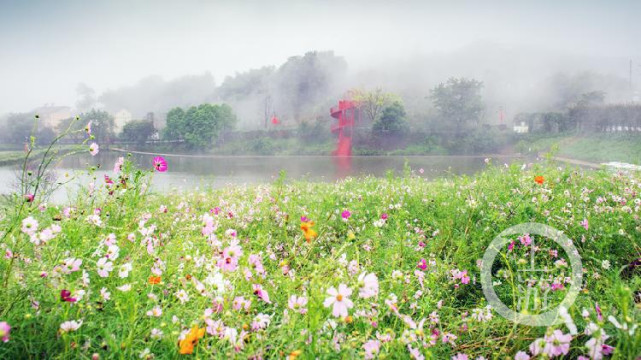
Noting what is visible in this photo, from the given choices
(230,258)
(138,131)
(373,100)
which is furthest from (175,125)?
(230,258)

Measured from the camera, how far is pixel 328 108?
4572cm

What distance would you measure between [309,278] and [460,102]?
38.2 metres

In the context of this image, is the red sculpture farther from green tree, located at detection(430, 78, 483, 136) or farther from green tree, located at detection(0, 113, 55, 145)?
green tree, located at detection(0, 113, 55, 145)

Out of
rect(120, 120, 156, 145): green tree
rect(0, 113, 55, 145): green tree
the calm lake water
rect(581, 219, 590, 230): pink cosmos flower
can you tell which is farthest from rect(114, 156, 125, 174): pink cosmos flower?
rect(120, 120, 156, 145): green tree

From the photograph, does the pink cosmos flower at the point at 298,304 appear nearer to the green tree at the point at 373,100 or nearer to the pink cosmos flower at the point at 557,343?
the pink cosmos flower at the point at 557,343

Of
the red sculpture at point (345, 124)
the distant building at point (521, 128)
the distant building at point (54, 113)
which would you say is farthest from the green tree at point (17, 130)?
the distant building at point (521, 128)

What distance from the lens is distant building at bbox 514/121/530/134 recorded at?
38.2 meters

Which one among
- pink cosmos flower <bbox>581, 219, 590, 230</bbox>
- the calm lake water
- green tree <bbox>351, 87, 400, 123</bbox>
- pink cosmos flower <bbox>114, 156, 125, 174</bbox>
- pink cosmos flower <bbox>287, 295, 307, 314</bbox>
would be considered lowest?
the calm lake water

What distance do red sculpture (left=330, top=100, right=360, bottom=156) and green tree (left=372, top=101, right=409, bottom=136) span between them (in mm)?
2708

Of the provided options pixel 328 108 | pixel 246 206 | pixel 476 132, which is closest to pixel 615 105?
pixel 476 132

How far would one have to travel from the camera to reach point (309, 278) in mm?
2227

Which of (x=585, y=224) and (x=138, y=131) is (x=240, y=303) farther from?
(x=138, y=131)

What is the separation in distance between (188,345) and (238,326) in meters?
0.32

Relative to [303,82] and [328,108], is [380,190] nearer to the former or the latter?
[328,108]
